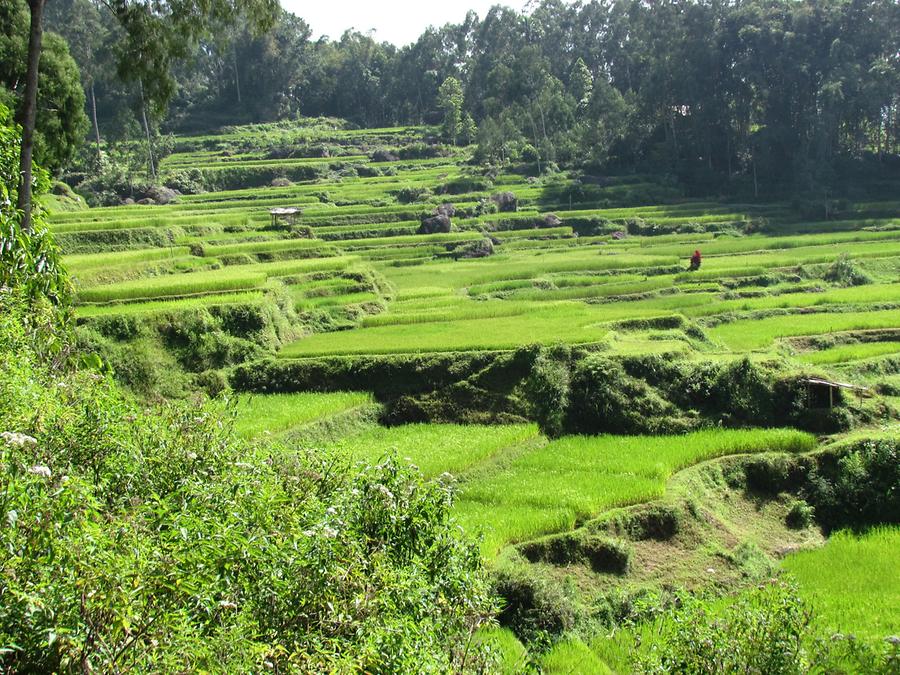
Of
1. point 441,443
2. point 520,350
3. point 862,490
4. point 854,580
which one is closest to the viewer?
point 854,580

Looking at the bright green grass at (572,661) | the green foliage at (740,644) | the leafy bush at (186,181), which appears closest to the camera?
the green foliage at (740,644)

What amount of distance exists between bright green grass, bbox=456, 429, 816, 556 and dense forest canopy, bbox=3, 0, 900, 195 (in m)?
23.9

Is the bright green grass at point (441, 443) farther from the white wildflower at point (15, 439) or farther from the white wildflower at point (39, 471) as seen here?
the white wildflower at point (39, 471)

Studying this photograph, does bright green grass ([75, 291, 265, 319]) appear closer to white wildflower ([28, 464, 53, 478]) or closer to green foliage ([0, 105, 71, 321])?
green foliage ([0, 105, 71, 321])

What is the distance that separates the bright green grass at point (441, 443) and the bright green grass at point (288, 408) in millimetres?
733

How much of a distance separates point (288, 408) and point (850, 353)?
1196 cm

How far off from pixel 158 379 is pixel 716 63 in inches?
1680

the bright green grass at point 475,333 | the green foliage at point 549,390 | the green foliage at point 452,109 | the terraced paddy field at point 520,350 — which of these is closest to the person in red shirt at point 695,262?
the terraced paddy field at point 520,350

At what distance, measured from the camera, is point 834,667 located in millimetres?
6730

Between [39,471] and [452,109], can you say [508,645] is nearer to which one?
[39,471]

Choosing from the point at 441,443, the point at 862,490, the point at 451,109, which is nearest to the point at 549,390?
the point at 441,443

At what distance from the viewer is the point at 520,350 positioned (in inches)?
564

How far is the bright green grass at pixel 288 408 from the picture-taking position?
1256 centimetres

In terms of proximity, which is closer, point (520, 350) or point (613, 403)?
point (613, 403)
